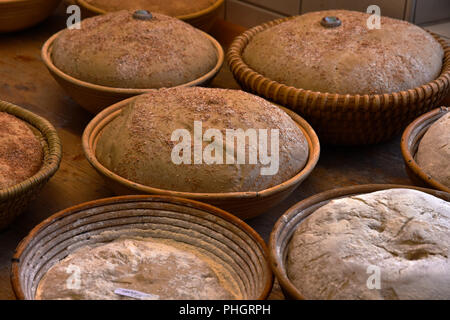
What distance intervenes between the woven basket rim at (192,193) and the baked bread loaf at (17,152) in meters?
0.12

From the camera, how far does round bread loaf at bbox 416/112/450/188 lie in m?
1.33

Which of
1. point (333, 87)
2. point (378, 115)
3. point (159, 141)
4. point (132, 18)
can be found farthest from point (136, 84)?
point (378, 115)

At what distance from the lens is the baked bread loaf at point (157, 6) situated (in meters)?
2.21

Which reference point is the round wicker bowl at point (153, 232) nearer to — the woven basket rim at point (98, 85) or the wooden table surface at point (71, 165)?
the wooden table surface at point (71, 165)

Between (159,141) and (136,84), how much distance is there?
41 cm

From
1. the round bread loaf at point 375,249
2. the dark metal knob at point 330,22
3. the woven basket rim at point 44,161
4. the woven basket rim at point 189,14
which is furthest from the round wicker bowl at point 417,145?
the woven basket rim at point 189,14

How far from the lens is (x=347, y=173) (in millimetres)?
1637

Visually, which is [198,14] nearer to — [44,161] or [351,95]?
[351,95]

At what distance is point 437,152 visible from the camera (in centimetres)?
137

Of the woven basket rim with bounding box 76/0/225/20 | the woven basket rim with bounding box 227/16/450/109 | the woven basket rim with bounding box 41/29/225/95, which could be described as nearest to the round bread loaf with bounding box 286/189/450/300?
the woven basket rim with bounding box 227/16/450/109

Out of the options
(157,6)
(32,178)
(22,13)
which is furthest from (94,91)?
(22,13)

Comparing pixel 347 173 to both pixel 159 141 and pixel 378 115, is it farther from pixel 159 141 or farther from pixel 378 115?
pixel 159 141

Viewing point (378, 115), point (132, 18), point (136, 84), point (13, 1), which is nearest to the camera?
point (378, 115)

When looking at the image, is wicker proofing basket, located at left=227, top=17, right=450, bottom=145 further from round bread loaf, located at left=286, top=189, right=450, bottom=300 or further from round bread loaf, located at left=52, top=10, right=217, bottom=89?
round bread loaf, located at left=286, top=189, right=450, bottom=300
